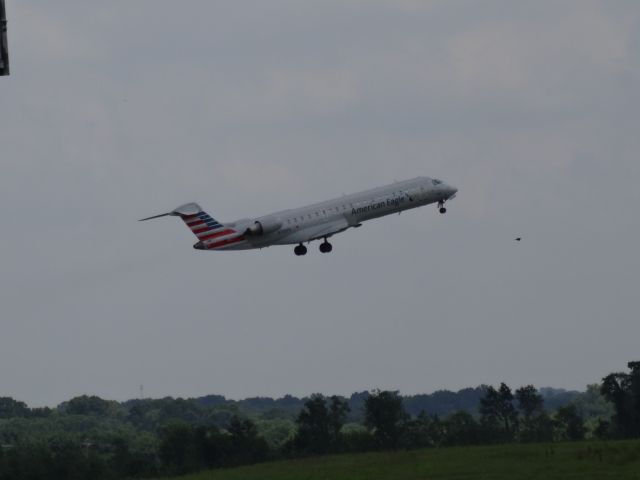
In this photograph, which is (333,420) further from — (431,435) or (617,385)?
(617,385)

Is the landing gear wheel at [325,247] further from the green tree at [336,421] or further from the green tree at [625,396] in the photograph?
the green tree at [625,396]

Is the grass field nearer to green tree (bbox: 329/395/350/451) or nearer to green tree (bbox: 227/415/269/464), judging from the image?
green tree (bbox: 227/415/269/464)

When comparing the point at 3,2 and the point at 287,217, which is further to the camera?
the point at 287,217

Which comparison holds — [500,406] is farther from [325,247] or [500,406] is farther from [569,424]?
[325,247]

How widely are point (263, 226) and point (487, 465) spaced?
31.0 meters

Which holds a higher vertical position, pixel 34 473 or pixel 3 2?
pixel 3 2

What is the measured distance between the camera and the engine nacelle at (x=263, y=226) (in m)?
107

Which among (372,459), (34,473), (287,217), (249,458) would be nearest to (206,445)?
(249,458)

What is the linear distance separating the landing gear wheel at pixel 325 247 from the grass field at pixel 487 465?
21.5 m

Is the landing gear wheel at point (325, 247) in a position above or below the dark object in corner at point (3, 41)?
above

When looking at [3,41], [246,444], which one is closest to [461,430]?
[246,444]

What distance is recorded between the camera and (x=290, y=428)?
179 meters

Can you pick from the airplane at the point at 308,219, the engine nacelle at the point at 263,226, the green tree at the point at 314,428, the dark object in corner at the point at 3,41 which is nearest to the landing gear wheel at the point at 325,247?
the airplane at the point at 308,219

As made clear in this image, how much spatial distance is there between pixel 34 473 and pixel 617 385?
46913mm
